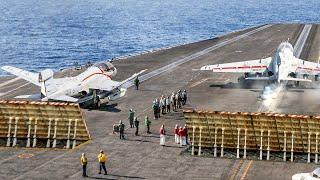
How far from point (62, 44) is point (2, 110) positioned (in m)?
103

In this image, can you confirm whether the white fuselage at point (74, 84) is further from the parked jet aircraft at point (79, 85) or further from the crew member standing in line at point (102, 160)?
the crew member standing in line at point (102, 160)

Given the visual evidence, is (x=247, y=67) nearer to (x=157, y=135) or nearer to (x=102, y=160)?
(x=157, y=135)

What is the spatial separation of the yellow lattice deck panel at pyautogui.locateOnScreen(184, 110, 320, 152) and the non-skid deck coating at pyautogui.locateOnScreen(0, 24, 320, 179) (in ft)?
4.96

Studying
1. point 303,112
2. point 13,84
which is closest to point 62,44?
point 13,84

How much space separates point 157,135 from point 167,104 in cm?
792

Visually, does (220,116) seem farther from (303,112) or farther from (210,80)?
(210,80)

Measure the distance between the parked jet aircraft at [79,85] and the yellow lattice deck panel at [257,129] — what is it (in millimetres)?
16306

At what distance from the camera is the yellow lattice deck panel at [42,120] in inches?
1566

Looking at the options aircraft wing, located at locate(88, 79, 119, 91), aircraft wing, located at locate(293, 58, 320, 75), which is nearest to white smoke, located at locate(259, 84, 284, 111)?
A: aircraft wing, located at locate(293, 58, 320, 75)

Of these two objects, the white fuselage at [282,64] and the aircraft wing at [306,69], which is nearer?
the white fuselage at [282,64]

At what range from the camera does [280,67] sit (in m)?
59.4

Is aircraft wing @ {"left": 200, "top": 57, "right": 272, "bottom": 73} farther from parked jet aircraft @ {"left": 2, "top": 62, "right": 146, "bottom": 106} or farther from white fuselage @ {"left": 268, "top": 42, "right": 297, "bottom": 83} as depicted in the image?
parked jet aircraft @ {"left": 2, "top": 62, "right": 146, "bottom": 106}

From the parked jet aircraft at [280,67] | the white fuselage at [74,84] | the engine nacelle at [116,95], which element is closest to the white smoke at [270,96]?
the parked jet aircraft at [280,67]

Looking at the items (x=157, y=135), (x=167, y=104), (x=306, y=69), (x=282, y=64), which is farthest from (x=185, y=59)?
(x=157, y=135)
